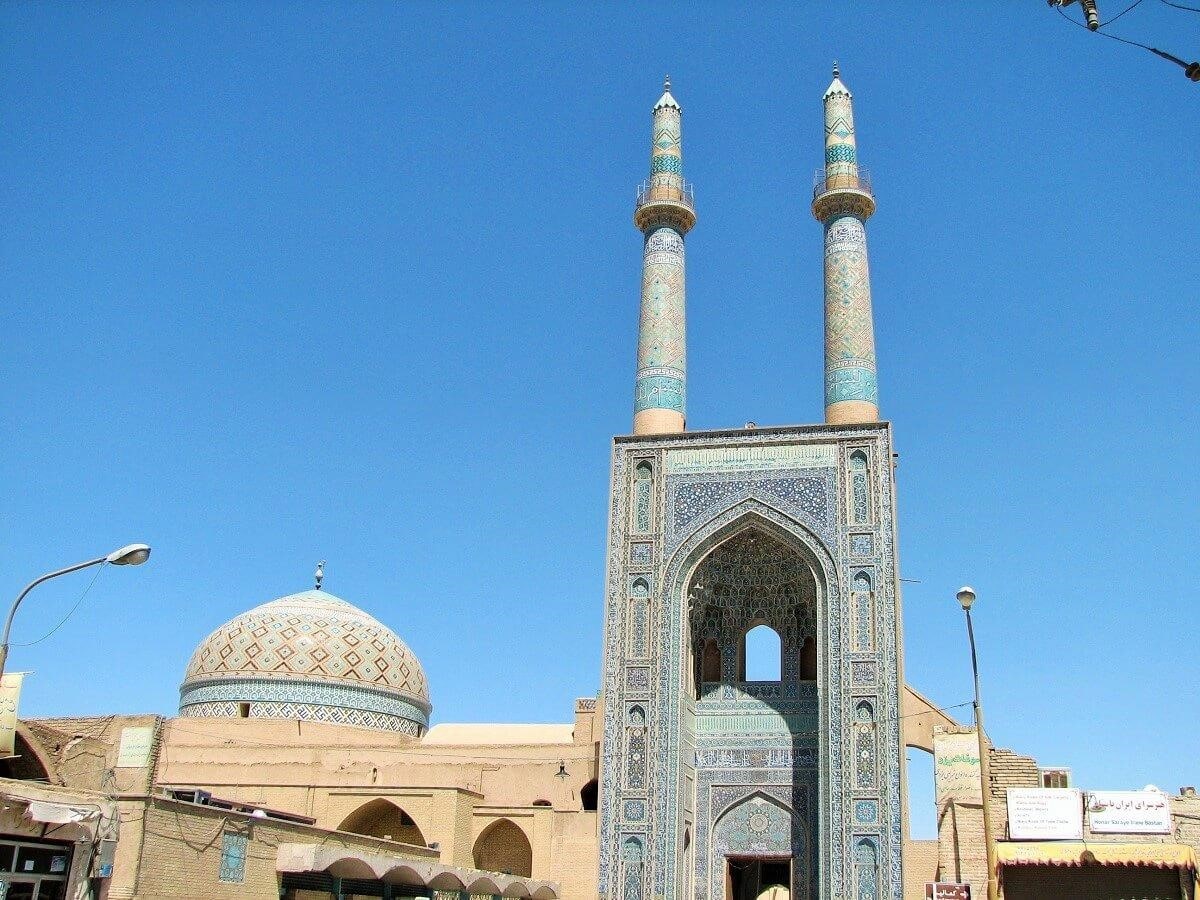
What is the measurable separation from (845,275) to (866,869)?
9.07 meters

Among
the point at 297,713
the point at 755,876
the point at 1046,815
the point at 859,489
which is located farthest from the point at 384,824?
the point at 1046,815

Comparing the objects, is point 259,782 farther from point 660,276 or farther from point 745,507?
point 660,276

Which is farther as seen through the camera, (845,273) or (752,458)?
(845,273)

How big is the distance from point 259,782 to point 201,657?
6.08 meters

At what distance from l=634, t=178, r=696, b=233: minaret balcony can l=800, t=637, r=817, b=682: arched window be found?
7.23 metres

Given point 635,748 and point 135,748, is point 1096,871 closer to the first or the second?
point 635,748

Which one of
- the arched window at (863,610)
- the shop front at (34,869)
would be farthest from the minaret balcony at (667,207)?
the shop front at (34,869)

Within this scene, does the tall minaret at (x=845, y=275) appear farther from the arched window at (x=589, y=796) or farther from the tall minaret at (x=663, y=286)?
the arched window at (x=589, y=796)

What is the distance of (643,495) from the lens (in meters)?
20.4

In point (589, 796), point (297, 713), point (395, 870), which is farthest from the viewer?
point (297, 713)

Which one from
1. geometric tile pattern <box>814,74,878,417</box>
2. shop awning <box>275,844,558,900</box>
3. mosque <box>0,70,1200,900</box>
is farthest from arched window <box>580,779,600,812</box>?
geometric tile pattern <box>814,74,878,417</box>

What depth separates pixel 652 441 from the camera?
20.6 m

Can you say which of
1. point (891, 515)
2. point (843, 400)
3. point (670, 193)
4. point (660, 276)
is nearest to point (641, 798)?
point (891, 515)

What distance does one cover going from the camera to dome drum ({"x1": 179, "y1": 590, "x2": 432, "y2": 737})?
25.6 meters
